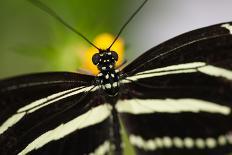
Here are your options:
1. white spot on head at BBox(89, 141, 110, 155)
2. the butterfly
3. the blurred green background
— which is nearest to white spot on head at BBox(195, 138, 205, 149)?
the butterfly

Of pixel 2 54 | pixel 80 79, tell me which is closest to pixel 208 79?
pixel 80 79

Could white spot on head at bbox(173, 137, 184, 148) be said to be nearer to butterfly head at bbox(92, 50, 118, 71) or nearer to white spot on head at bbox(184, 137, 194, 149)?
white spot on head at bbox(184, 137, 194, 149)

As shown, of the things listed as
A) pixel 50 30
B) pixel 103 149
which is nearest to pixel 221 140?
pixel 103 149

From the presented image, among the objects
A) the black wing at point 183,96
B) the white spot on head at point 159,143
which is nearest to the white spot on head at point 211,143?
the black wing at point 183,96

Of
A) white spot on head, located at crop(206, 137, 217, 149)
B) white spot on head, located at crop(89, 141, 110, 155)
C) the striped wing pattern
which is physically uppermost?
the striped wing pattern

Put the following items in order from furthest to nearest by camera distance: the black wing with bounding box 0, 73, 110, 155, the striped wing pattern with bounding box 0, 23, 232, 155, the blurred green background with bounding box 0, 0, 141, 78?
1. the blurred green background with bounding box 0, 0, 141, 78
2. the striped wing pattern with bounding box 0, 23, 232, 155
3. the black wing with bounding box 0, 73, 110, 155

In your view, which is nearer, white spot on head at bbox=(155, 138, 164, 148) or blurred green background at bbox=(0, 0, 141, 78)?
white spot on head at bbox=(155, 138, 164, 148)

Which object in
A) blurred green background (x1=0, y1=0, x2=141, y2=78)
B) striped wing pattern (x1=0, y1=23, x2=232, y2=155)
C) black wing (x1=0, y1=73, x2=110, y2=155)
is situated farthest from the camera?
blurred green background (x1=0, y1=0, x2=141, y2=78)
